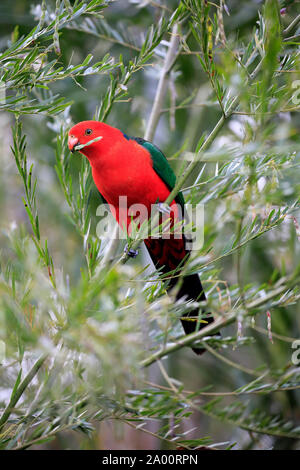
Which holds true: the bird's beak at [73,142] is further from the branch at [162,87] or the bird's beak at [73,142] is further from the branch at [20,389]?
the branch at [20,389]

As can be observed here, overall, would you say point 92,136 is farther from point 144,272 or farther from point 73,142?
point 144,272

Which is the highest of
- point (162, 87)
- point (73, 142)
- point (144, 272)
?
point (162, 87)

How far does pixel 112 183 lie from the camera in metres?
1.19

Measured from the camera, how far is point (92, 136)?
111cm

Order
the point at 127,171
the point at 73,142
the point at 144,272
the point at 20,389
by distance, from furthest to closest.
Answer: the point at 127,171 < the point at 73,142 < the point at 144,272 < the point at 20,389

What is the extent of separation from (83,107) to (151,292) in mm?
1435

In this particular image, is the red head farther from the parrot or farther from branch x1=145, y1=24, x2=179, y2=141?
branch x1=145, y1=24, x2=179, y2=141

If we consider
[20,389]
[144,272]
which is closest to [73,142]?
[144,272]

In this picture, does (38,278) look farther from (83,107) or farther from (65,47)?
(83,107)

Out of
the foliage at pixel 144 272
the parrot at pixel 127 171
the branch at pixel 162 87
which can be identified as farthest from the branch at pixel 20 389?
the branch at pixel 162 87

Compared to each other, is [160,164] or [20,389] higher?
[160,164]

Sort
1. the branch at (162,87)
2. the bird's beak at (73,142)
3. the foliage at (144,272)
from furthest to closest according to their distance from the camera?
the branch at (162,87), the bird's beak at (73,142), the foliage at (144,272)

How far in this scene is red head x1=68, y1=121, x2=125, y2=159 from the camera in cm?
110

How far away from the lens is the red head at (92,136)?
110 cm
